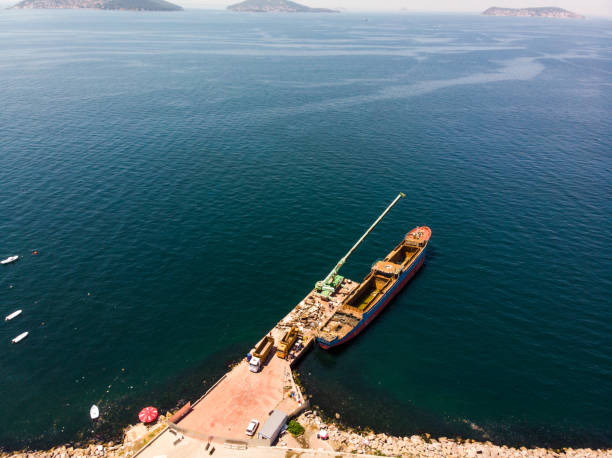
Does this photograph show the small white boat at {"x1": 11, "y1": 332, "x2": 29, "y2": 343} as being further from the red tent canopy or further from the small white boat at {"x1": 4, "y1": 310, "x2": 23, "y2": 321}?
the red tent canopy

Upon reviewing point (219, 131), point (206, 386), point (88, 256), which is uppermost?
point (219, 131)

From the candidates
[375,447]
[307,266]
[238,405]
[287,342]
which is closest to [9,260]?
[238,405]

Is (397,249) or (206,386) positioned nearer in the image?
(206,386)

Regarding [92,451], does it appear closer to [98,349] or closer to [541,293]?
[98,349]

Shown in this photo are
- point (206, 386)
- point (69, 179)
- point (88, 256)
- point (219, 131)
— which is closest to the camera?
point (206, 386)

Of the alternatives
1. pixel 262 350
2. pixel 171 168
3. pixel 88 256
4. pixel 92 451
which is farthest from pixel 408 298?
pixel 171 168

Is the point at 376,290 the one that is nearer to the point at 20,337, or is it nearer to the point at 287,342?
the point at 287,342
